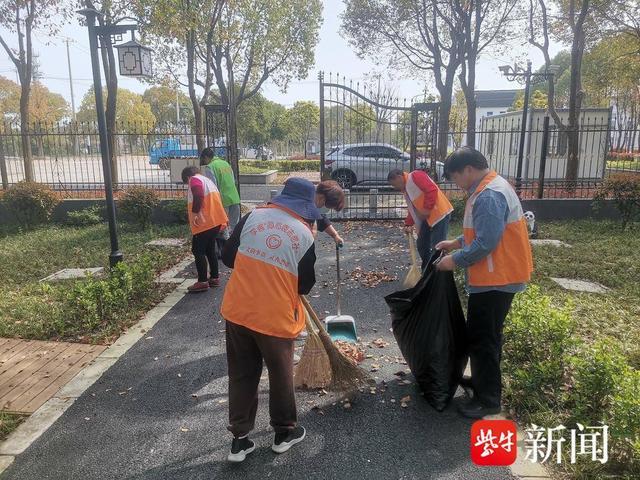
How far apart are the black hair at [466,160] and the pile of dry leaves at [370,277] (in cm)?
320

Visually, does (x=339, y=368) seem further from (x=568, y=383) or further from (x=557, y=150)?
(x=557, y=150)

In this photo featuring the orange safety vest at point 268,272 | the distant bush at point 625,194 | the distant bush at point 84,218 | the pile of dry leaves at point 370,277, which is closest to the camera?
the orange safety vest at point 268,272

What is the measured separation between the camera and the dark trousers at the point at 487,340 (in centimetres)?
289

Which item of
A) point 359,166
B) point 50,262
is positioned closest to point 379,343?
point 50,262

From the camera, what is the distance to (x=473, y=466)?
264 centimetres

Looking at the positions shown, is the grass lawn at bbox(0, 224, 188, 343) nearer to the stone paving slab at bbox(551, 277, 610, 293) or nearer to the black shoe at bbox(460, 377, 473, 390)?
the black shoe at bbox(460, 377, 473, 390)

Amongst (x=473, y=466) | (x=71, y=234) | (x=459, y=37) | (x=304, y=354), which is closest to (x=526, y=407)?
(x=473, y=466)

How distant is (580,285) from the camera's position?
5695 millimetres

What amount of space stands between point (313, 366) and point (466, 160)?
66.1 inches

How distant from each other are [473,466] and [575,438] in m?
0.63

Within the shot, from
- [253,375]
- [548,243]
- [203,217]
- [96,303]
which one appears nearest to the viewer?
[253,375]

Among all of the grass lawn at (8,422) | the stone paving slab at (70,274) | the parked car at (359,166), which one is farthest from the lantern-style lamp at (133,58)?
the parked car at (359,166)

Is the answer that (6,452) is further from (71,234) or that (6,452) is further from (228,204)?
(71,234)

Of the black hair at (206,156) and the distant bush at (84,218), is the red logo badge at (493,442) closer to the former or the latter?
the black hair at (206,156)
